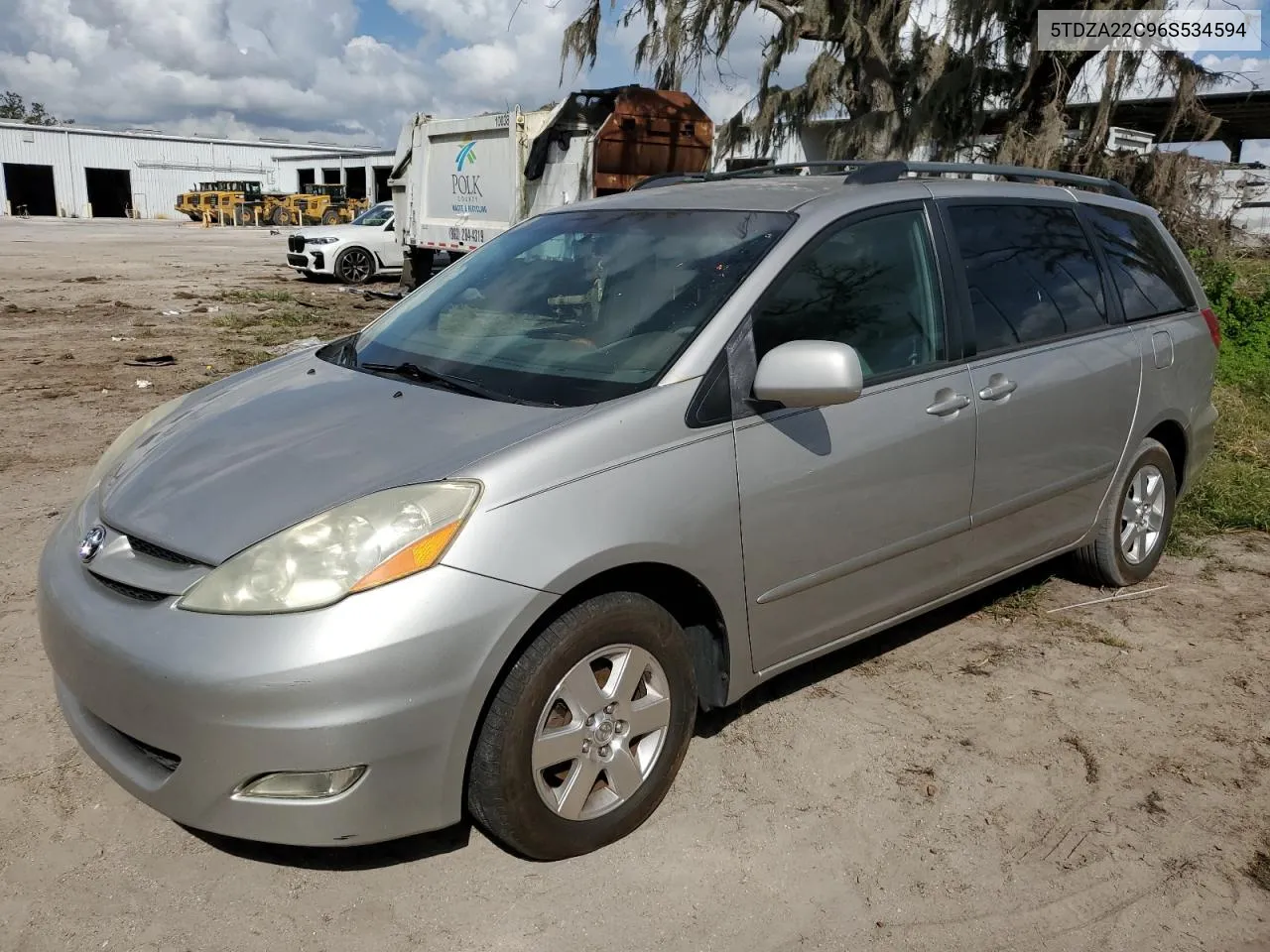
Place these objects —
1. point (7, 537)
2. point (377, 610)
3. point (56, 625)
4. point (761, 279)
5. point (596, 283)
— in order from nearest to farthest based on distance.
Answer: point (377, 610) < point (56, 625) < point (761, 279) < point (596, 283) < point (7, 537)

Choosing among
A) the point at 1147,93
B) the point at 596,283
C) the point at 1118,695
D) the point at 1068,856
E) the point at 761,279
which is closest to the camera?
the point at 1068,856

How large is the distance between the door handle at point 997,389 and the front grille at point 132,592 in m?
2.61

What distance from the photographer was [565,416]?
2.72m

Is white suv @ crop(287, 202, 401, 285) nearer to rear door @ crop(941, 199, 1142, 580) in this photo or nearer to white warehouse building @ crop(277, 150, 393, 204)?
rear door @ crop(941, 199, 1142, 580)

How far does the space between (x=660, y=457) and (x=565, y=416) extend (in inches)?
10.6

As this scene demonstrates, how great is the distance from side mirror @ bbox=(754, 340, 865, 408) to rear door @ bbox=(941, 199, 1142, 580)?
0.91 metres

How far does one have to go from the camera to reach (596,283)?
11.1 feet

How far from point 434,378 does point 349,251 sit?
58.2 ft

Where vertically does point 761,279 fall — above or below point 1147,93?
below

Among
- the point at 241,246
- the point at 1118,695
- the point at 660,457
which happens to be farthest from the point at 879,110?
the point at 241,246

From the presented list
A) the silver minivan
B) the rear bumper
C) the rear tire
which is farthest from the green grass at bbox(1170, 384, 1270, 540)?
the silver minivan

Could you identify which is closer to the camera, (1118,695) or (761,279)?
(761,279)

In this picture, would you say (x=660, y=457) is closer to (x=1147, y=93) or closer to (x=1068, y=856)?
(x=1068, y=856)

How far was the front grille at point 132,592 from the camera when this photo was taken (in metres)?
2.44
